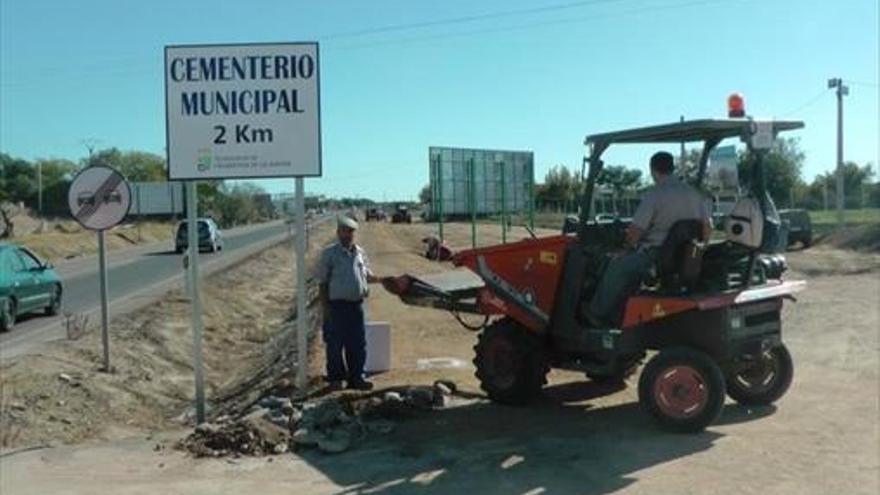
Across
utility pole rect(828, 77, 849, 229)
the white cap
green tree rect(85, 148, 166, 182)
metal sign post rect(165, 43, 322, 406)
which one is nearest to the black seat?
the white cap

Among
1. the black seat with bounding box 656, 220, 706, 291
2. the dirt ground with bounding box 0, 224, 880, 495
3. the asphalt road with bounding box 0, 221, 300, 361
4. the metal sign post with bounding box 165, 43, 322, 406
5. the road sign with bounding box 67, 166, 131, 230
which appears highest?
the metal sign post with bounding box 165, 43, 322, 406

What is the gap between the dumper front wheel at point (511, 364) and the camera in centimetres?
1010

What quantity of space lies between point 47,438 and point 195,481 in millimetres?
4094

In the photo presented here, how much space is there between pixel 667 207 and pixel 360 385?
3919mm

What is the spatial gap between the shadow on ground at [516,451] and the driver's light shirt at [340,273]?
1.74 m

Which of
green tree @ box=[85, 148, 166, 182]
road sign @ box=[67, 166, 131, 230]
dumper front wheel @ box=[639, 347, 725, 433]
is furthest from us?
green tree @ box=[85, 148, 166, 182]

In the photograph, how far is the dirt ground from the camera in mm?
7590

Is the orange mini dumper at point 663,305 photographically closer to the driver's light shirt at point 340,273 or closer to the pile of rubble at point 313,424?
the driver's light shirt at point 340,273

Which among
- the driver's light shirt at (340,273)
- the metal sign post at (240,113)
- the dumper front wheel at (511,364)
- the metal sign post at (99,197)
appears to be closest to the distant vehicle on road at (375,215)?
the metal sign post at (99,197)

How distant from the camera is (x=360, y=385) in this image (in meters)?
11.2

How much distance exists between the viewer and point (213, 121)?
10.2 m

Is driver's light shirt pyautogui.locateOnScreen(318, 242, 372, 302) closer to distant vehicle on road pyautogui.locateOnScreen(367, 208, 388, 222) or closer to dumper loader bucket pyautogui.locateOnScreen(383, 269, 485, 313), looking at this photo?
dumper loader bucket pyautogui.locateOnScreen(383, 269, 485, 313)

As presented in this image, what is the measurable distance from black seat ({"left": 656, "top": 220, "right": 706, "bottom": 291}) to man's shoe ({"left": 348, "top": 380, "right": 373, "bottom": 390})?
11.6 feet

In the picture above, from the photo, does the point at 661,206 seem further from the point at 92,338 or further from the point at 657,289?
the point at 92,338
